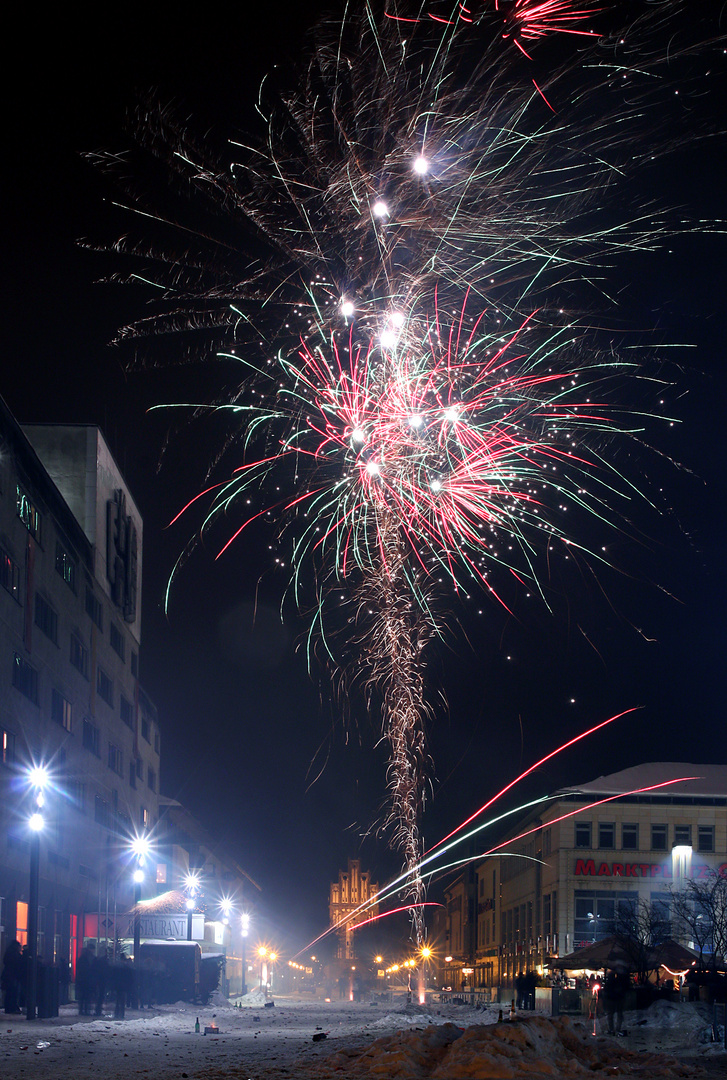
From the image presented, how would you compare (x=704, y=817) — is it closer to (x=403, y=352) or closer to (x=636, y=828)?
(x=636, y=828)

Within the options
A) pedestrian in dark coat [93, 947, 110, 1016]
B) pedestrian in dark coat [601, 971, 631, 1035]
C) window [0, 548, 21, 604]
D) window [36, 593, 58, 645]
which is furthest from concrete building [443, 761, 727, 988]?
pedestrian in dark coat [93, 947, 110, 1016]

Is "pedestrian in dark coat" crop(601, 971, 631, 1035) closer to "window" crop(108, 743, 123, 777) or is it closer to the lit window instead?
the lit window

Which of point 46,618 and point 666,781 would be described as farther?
point 666,781

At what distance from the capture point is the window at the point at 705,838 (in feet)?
235

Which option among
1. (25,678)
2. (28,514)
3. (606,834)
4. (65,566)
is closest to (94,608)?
(65,566)

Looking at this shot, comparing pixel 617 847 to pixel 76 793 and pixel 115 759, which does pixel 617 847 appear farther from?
pixel 76 793

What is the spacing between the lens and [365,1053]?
1722 cm

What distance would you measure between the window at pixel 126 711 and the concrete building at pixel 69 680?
0.12m

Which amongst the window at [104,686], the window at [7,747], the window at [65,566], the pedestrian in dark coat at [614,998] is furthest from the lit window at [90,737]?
the pedestrian in dark coat at [614,998]

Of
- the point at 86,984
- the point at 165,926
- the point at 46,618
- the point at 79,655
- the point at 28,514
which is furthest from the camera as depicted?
the point at 79,655

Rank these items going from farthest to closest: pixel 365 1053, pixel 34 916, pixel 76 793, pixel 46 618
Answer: pixel 76 793, pixel 46 618, pixel 34 916, pixel 365 1053

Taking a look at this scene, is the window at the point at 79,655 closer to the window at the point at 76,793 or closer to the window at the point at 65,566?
the window at the point at 65,566

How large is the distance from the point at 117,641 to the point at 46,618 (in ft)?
55.8

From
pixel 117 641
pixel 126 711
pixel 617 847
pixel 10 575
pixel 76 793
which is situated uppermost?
pixel 117 641
